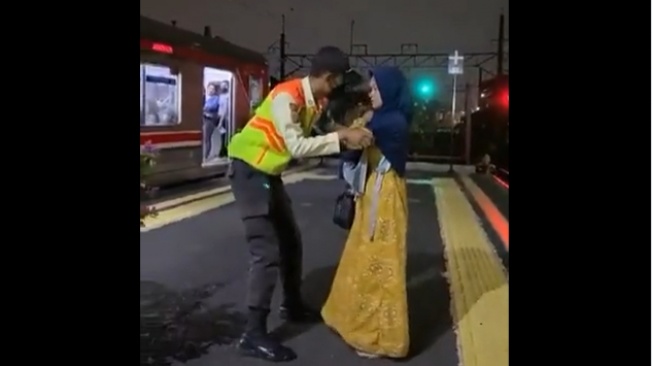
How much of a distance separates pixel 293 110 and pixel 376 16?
16cm

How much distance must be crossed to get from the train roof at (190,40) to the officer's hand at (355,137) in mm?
148

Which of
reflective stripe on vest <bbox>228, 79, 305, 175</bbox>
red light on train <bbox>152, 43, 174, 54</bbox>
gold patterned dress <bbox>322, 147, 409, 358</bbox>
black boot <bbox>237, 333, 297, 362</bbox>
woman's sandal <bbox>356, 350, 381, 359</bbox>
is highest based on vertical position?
red light on train <bbox>152, 43, 174, 54</bbox>

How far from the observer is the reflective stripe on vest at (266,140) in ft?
3.01

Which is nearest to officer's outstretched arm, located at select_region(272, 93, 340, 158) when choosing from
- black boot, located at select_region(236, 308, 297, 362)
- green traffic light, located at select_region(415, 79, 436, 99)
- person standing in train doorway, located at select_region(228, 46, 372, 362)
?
person standing in train doorway, located at select_region(228, 46, 372, 362)

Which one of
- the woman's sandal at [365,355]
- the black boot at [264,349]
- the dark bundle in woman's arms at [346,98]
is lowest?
the woman's sandal at [365,355]

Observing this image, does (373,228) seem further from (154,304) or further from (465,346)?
(154,304)

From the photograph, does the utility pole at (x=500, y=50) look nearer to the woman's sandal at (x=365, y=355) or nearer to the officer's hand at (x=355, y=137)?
the officer's hand at (x=355, y=137)

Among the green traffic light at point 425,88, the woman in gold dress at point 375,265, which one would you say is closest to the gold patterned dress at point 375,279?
the woman in gold dress at point 375,265

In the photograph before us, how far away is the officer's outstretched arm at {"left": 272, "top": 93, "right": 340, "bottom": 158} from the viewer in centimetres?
89

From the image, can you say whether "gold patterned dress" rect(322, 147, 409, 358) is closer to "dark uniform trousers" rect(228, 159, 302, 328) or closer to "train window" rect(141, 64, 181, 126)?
"dark uniform trousers" rect(228, 159, 302, 328)

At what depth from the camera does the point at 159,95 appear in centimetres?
101

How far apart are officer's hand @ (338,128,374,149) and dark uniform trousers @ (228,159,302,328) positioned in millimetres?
104
